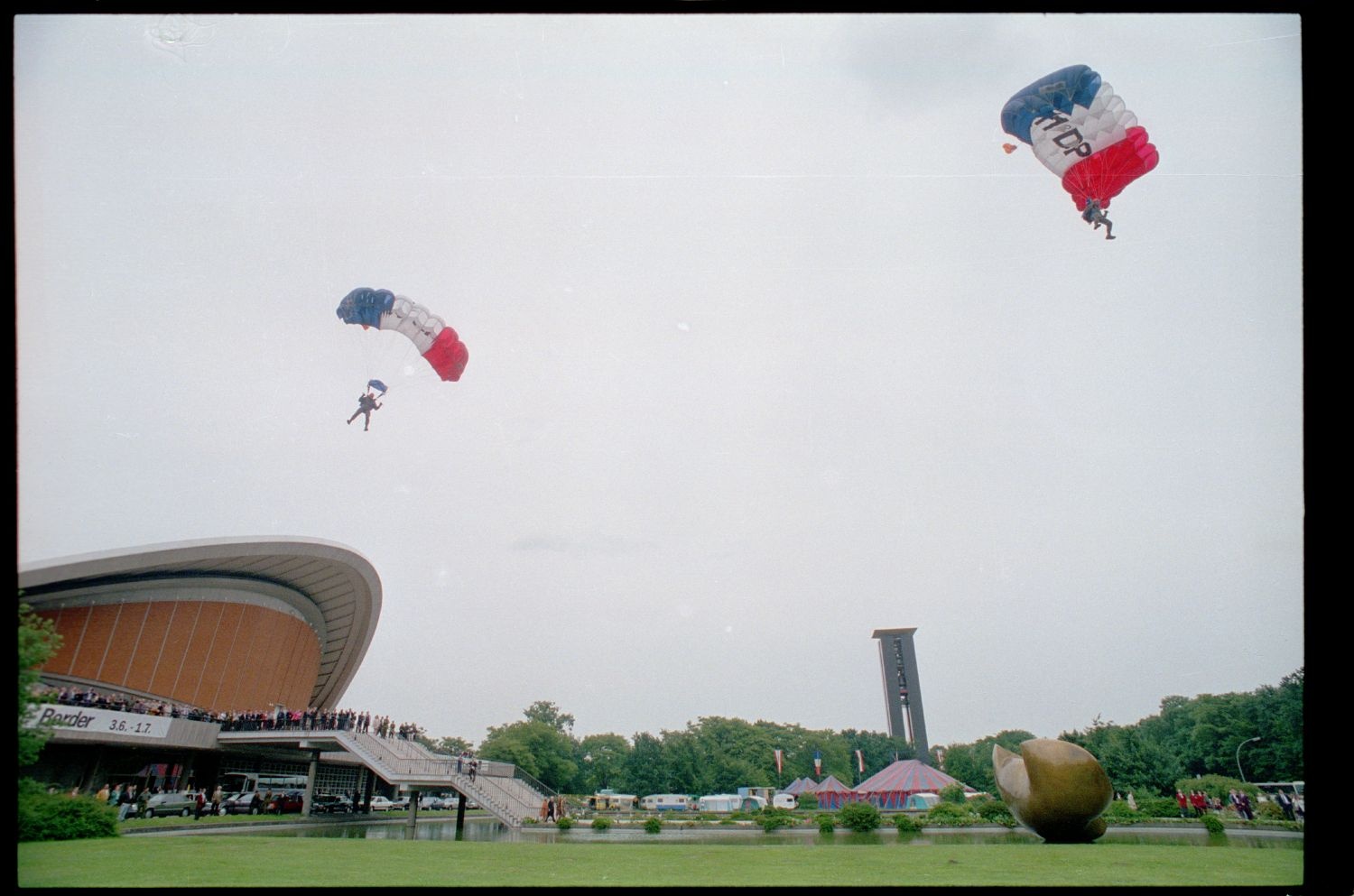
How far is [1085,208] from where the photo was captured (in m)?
14.2

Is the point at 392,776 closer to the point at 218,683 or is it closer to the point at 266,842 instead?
the point at 266,842

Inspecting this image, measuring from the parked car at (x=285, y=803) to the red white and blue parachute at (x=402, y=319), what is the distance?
17.3m

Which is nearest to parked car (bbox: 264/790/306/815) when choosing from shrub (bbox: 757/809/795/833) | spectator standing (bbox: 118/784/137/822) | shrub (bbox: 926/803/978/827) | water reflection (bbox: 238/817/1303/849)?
water reflection (bbox: 238/817/1303/849)

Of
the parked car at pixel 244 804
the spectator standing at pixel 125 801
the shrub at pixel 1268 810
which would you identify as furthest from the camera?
the parked car at pixel 244 804

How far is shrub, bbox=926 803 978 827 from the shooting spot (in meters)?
21.9

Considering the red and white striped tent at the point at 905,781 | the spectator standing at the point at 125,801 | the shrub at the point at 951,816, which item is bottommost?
the shrub at the point at 951,816

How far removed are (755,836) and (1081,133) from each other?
17123mm

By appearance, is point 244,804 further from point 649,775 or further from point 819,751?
point 819,751

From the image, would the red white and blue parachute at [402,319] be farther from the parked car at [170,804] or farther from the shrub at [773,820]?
the parked car at [170,804]

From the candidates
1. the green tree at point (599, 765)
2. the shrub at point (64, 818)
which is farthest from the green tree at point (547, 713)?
the shrub at point (64, 818)

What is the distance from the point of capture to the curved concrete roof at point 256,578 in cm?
2311

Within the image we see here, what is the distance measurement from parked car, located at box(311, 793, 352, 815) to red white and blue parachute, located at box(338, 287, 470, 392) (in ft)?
56.9

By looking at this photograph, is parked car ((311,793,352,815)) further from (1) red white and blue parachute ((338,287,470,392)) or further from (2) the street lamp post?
(2) the street lamp post
